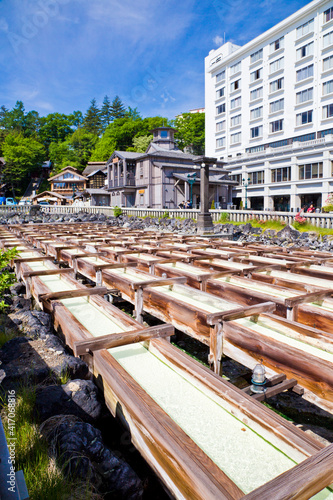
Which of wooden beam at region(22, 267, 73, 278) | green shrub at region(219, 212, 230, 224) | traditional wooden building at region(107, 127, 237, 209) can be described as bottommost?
wooden beam at region(22, 267, 73, 278)

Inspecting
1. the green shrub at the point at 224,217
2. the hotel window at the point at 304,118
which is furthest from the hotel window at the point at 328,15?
the green shrub at the point at 224,217

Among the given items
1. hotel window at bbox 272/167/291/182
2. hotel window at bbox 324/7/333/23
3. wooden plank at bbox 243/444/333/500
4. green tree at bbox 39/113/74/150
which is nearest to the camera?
wooden plank at bbox 243/444/333/500

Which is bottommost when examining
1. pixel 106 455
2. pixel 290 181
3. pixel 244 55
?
pixel 106 455

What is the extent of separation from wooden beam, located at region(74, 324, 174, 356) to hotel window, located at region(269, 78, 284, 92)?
54509mm

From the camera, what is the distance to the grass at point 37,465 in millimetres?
2141

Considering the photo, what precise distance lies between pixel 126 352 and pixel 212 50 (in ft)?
249

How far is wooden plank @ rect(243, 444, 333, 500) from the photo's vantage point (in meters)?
1.82

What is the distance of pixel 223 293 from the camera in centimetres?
633

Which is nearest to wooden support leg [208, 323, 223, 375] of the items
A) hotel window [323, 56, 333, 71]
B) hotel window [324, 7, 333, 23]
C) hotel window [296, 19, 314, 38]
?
hotel window [323, 56, 333, 71]

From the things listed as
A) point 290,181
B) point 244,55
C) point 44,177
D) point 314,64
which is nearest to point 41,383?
point 290,181

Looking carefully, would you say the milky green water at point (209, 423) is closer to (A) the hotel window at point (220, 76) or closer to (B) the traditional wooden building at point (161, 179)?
(B) the traditional wooden building at point (161, 179)

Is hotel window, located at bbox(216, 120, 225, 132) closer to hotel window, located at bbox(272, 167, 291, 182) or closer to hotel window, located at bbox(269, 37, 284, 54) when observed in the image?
hotel window, located at bbox(269, 37, 284, 54)

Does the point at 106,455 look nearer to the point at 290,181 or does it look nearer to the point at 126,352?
the point at 126,352

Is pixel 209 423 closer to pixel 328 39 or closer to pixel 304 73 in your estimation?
pixel 328 39
